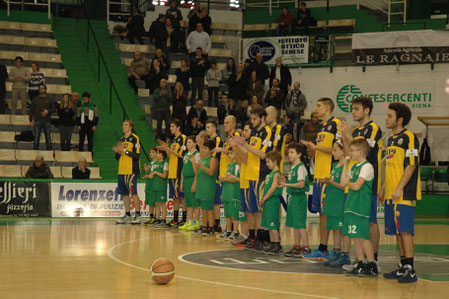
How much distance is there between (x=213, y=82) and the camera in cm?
2297

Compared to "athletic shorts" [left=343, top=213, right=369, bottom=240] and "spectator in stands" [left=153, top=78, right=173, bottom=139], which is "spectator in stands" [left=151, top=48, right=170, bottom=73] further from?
"athletic shorts" [left=343, top=213, right=369, bottom=240]

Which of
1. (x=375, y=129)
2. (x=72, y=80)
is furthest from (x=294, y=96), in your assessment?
(x=375, y=129)

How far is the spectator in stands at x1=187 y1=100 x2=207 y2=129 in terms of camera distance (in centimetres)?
2105

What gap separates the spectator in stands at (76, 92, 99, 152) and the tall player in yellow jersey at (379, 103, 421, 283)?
12824 mm

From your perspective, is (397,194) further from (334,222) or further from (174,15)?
(174,15)

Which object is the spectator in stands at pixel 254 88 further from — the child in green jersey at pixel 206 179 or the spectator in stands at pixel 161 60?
the child in green jersey at pixel 206 179

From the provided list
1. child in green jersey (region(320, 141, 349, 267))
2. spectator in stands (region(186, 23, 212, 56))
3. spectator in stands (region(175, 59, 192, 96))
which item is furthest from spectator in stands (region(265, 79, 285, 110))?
child in green jersey (region(320, 141, 349, 267))

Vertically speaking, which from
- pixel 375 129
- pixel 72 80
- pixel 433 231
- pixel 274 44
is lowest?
pixel 433 231

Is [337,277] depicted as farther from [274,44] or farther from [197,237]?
[274,44]

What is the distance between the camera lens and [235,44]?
90.3 ft

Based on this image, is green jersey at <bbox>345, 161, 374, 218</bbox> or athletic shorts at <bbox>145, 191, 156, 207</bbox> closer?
green jersey at <bbox>345, 161, 374, 218</bbox>

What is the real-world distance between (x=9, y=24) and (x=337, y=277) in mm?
19393

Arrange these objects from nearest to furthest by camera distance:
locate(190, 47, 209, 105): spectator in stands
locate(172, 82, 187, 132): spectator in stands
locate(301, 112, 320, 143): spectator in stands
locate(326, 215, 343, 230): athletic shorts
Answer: locate(326, 215, 343, 230): athletic shorts < locate(301, 112, 320, 143): spectator in stands < locate(172, 82, 187, 132): spectator in stands < locate(190, 47, 209, 105): spectator in stands

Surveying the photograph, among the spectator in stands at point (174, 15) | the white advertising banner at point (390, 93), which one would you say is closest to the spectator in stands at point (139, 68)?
the spectator in stands at point (174, 15)
